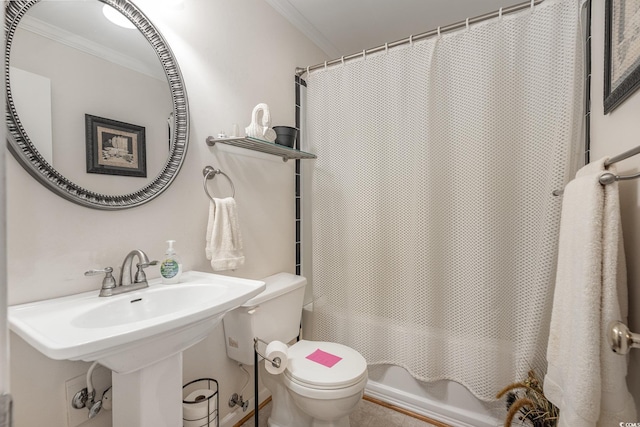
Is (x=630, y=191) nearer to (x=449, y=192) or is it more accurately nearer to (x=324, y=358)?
(x=449, y=192)

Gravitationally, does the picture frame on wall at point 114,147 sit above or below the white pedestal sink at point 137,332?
above

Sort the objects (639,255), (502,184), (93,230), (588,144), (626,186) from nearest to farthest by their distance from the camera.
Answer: (639,255) < (626,186) < (93,230) < (588,144) < (502,184)

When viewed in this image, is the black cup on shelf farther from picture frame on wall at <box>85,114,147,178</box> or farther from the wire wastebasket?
the wire wastebasket

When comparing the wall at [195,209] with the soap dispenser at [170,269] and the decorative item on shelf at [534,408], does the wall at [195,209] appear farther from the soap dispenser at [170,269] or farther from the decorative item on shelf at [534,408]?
the decorative item on shelf at [534,408]

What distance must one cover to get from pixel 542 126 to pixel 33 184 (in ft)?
6.29

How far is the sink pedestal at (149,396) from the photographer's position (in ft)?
A: 2.80

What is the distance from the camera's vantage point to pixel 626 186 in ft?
2.78

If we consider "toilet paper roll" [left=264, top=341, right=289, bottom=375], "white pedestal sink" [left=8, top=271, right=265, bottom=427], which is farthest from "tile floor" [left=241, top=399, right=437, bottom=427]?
"white pedestal sink" [left=8, top=271, right=265, bottom=427]

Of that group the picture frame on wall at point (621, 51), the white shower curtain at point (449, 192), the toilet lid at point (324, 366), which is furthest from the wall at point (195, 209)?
the picture frame on wall at point (621, 51)

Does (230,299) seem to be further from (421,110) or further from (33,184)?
(421,110)

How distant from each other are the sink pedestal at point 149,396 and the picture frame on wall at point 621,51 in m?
1.52

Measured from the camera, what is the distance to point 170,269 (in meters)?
1.09

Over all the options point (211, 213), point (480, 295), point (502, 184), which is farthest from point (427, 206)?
point (211, 213)

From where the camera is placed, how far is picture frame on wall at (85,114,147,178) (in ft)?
3.24
